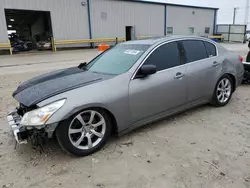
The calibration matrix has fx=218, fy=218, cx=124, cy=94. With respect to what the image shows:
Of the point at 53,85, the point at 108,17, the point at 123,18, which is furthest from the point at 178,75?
the point at 123,18

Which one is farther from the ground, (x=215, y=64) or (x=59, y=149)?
(x=215, y=64)

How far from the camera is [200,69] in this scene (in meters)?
4.00

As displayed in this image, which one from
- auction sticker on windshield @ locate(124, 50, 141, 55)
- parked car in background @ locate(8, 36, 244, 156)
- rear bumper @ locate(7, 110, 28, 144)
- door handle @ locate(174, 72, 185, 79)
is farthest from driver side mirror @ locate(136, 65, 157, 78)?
rear bumper @ locate(7, 110, 28, 144)

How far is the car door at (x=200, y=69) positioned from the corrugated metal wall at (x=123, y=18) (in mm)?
21234

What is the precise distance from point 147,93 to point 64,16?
2125 centimetres

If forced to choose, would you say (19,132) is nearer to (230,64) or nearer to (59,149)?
(59,149)

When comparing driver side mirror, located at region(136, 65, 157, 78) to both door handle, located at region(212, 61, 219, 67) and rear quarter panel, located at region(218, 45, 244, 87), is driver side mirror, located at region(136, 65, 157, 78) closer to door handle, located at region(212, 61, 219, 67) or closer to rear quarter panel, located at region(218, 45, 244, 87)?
door handle, located at region(212, 61, 219, 67)

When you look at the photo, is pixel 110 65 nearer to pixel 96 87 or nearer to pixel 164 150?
pixel 96 87

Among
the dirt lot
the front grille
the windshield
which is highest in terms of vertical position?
the windshield

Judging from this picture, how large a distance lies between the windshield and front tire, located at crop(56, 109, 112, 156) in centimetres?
78

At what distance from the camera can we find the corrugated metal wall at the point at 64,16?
1988cm

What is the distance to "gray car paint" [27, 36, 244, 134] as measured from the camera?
9.11ft

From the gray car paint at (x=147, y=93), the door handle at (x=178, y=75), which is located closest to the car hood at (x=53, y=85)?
the gray car paint at (x=147, y=93)

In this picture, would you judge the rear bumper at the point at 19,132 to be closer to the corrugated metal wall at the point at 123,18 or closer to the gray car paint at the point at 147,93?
the gray car paint at the point at 147,93
